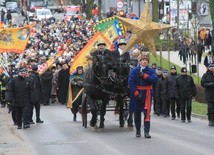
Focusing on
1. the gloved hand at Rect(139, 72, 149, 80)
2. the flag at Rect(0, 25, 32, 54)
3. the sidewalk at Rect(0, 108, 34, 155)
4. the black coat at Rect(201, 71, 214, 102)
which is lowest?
the sidewalk at Rect(0, 108, 34, 155)

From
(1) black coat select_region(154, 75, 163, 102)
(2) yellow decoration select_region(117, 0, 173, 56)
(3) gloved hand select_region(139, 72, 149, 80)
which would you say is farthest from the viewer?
(1) black coat select_region(154, 75, 163, 102)

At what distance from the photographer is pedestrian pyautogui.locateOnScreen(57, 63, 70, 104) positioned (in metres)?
37.1

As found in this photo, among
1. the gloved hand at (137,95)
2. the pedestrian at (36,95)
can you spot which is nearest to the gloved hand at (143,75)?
the gloved hand at (137,95)

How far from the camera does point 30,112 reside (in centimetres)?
2442

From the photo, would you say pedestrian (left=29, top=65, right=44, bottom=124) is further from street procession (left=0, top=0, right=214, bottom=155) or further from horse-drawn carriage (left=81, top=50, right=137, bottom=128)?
horse-drawn carriage (left=81, top=50, right=137, bottom=128)

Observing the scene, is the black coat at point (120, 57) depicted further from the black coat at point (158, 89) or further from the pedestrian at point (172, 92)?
the black coat at point (158, 89)

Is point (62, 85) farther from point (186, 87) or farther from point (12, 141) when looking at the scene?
point (12, 141)

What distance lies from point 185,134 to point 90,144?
10.0ft

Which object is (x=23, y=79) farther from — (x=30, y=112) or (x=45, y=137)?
(x=45, y=137)

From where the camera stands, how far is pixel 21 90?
23.7m

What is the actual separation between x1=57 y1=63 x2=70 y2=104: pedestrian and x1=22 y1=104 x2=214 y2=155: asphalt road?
410 inches

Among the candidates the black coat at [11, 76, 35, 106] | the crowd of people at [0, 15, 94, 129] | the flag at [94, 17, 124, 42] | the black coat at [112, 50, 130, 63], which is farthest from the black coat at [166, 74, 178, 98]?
the black coat at [112, 50, 130, 63]

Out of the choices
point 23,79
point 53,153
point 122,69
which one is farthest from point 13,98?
point 53,153

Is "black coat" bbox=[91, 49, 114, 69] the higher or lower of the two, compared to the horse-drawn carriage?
higher
